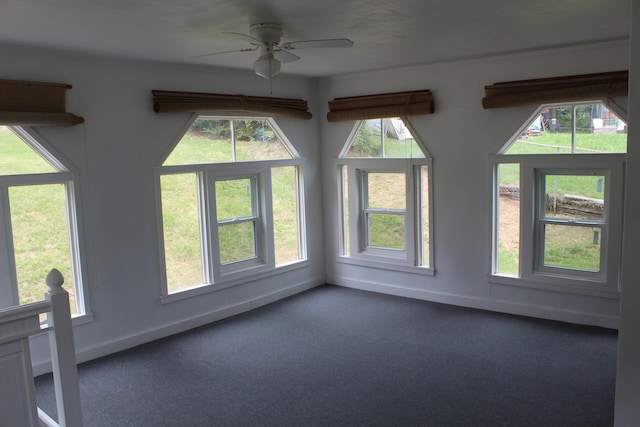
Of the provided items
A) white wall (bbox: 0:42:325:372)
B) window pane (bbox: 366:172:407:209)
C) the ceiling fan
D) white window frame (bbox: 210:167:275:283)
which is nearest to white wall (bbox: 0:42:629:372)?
white wall (bbox: 0:42:325:372)

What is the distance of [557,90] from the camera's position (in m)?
4.49

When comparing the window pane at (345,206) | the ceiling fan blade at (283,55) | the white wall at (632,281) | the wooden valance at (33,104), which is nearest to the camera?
the white wall at (632,281)

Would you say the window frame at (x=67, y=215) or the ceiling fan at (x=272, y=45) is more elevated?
A: the ceiling fan at (x=272, y=45)

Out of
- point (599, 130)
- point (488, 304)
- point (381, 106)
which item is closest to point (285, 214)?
point (381, 106)

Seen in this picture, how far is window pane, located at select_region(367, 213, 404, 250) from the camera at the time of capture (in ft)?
19.0

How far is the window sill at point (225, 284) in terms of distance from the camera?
4852mm

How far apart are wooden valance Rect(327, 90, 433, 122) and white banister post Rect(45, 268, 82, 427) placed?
393 centimetres

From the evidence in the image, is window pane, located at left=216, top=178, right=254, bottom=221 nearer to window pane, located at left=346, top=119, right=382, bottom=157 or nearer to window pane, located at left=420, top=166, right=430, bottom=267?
window pane, located at left=346, top=119, right=382, bottom=157

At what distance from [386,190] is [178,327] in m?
2.68

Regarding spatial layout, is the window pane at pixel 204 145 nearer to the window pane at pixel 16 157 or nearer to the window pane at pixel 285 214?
the window pane at pixel 285 214

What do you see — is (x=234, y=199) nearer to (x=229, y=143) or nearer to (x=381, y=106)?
(x=229, y=143)

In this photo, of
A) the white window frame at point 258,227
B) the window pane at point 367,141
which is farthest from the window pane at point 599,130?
the white window frame at point 258,227

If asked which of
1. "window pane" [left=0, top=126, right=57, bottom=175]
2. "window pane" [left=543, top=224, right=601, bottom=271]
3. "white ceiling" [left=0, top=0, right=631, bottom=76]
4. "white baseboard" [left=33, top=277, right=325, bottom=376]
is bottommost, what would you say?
"white baseboard" [left=33, top=277, right=325, bottom=376]

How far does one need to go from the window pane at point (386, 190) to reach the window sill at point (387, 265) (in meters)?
0.65
